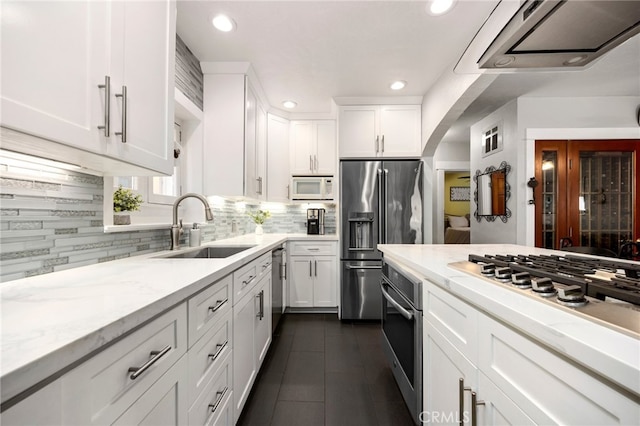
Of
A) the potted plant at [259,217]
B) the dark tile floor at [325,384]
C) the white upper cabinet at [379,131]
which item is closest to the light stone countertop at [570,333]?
the dark tile floor at [325,384]

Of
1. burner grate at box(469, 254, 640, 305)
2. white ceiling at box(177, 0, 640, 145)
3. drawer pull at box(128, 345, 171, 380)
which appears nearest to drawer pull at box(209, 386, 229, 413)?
drawer pull at box(128, 345, 171, 380)

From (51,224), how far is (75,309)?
68cm

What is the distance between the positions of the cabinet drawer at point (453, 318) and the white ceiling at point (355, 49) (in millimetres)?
1827

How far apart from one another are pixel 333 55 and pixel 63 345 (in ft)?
8.27

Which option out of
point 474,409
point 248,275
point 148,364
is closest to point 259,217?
point 248,275

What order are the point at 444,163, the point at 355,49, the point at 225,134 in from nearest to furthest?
the point at 355,49
the point at 225,134
the point at 444,163

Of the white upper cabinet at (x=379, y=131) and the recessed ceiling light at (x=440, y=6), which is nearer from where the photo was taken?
the recessed ceiling light at (x=440, y=6)

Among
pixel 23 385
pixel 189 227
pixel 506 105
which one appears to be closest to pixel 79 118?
pixel 23 385

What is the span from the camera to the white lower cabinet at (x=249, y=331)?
1.40 meters

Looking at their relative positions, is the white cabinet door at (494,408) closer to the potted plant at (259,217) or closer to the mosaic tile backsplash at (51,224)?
the mosaic tile backsplash at (51,224)

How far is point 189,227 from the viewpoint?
6.86ft

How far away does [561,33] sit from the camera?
88cm

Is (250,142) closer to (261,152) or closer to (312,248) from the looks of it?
(261,152)

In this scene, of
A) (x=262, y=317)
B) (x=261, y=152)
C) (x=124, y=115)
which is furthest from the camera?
(x=261, y=152)
